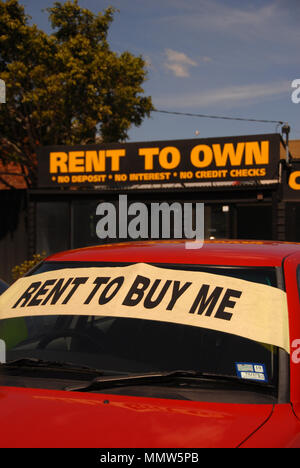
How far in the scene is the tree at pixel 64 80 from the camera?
22.5 m

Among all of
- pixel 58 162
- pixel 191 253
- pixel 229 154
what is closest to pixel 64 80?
pixel 58 162

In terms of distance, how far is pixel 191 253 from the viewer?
2852mm

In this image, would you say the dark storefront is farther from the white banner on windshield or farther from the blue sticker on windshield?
the blue sticker on windshield

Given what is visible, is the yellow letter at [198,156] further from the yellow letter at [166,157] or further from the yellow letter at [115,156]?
the yellow letter at [115,156]

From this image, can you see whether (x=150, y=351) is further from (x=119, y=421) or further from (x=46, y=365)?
(x=119, y=421)

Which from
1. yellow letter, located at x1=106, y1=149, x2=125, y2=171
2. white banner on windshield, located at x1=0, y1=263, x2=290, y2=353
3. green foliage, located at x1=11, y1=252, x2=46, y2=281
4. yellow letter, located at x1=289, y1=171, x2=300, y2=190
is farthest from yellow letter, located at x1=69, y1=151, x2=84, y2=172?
white banner on windshield, located at x1=0, y1=263, x2=290, y2=353

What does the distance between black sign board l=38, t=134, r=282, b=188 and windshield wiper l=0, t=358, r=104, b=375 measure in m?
12.3

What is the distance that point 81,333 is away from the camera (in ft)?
10.0

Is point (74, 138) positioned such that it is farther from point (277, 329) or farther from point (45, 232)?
point (277, 329)

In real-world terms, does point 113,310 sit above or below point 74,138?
below

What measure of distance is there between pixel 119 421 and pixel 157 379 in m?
0.43

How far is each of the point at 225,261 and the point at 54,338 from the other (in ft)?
3.48

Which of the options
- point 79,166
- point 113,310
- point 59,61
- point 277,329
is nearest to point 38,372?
point 113,310

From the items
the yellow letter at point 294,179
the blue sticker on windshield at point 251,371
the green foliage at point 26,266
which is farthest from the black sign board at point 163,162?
the blue sticker on windshield at point 251,371
